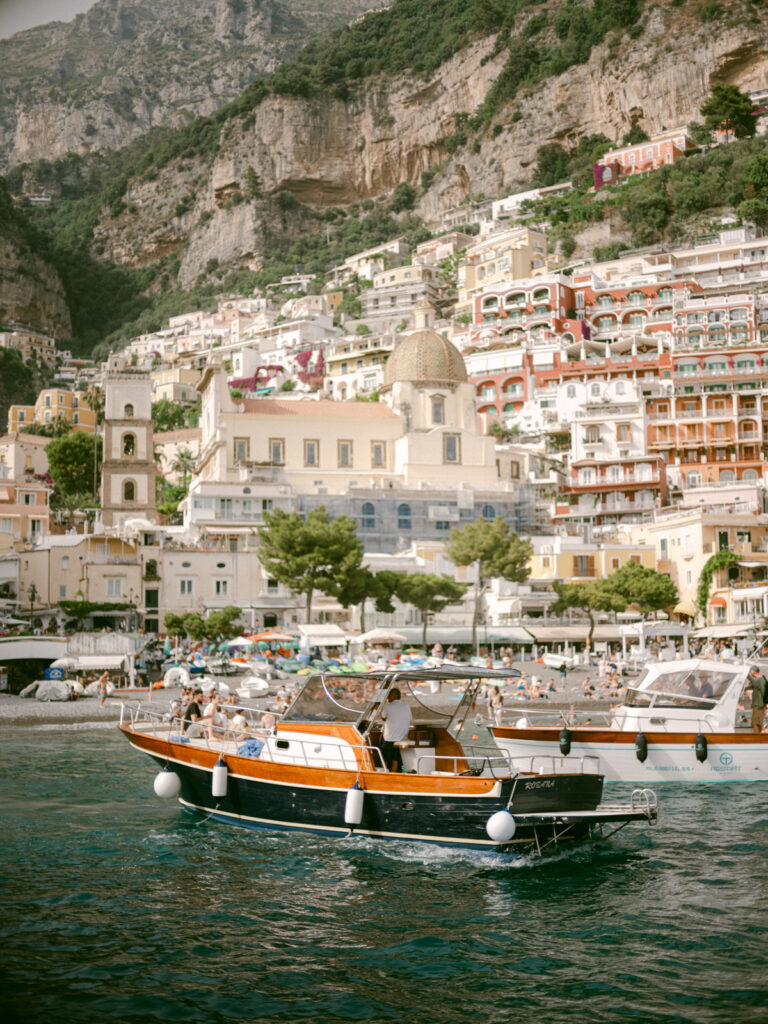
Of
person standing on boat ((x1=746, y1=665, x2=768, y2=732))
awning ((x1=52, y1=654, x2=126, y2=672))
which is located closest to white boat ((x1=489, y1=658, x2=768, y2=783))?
person standing on boat ((x1=746, y1=665, x2=768, y2=732))

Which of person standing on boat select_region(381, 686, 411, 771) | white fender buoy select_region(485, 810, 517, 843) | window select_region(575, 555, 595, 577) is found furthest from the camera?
window select_region(575, 555, 595, 577)

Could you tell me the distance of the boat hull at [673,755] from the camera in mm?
22453

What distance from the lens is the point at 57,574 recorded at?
191ft

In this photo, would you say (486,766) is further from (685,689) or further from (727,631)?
(727,631)

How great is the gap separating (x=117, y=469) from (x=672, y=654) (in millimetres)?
39971

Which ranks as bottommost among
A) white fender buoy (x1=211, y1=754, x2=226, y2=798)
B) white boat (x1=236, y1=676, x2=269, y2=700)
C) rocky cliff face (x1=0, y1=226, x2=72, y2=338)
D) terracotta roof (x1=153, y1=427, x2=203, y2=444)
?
white boat (x1=236, y1=676, x2=269, y2=700)

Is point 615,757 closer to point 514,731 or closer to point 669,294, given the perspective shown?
point 514,731

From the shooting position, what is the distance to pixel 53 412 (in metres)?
121

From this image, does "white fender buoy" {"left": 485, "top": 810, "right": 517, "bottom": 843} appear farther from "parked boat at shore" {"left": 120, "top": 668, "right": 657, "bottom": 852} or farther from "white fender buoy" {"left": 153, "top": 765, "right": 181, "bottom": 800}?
"white fender buoy" {"left": 153, "top": 765, "right": 181, "bottom": 800}

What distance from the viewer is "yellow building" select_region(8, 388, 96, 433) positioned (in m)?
121

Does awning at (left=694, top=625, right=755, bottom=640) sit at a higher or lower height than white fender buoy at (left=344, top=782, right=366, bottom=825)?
higher

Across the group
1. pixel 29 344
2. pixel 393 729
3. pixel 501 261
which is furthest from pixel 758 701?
pixel 29 344

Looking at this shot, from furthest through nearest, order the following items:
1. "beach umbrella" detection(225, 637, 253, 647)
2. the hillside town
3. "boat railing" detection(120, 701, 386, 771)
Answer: the hillside town < "beach umbrella" detection(225, 637, 253, 647) < "boat railing" detection(120, 701, 386, 771)

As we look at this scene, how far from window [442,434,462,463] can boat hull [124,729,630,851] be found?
60363mm
